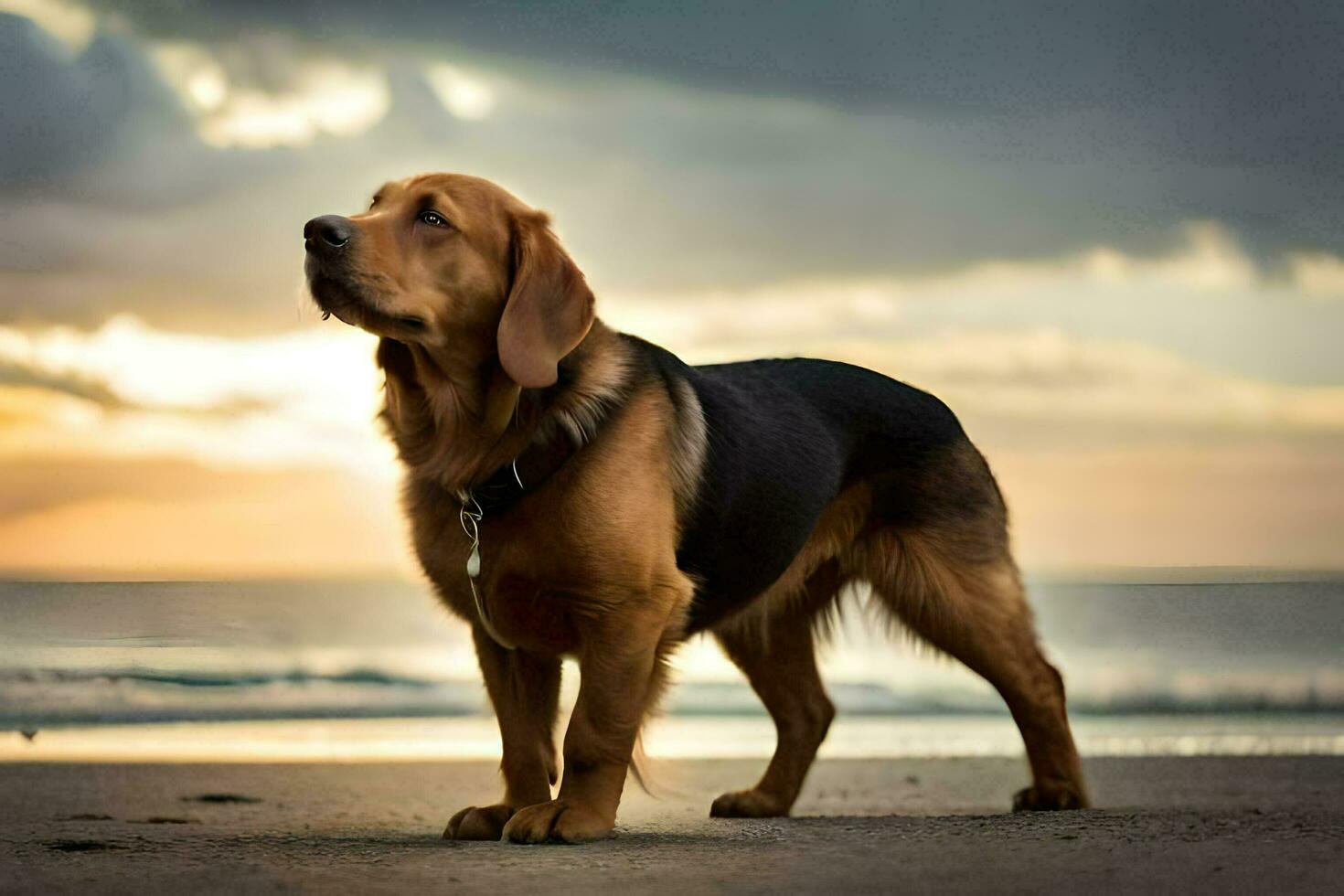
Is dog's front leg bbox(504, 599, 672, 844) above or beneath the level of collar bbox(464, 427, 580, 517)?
beneath

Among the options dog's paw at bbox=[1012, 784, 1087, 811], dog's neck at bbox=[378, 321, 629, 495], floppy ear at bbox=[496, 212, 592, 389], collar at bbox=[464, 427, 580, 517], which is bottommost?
dog's paw at bbox=[1012, 784, 1087, 811]

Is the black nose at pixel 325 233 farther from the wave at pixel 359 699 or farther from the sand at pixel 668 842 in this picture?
the wave at pixel 359 699

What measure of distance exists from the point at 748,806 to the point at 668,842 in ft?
3.87

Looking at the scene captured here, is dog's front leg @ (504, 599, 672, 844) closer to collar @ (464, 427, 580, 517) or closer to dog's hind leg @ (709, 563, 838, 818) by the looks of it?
collar @ (464, 427, 580, 517)

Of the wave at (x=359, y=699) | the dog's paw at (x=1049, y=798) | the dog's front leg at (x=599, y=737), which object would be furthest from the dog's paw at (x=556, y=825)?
the wave at (x=359, y=699)

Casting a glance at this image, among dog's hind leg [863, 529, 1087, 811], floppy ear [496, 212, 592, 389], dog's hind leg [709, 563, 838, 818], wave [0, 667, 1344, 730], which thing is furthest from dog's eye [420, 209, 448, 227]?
wave [0, 667, 1344, 730]

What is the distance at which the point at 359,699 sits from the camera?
10727 millimetres

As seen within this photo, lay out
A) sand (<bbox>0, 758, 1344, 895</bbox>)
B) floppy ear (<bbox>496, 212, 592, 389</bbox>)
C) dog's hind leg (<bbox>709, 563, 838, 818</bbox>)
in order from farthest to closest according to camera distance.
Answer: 1. dog's hind leg (<bbox>709, 563, 838, 818</bbox>)
2. floppy ear (<bbox>496, 212, 592, 389</bbox>)
3. sand (<bbox>0, 758, 1344, 895</bbox>)

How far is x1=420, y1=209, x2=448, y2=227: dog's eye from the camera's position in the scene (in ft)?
14.0

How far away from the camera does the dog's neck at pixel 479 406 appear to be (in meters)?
4.36

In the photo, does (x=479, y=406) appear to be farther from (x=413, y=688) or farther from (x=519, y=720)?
(x=413, y=688)

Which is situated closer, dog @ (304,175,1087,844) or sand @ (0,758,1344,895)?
sand @ (0,758,1344,895)

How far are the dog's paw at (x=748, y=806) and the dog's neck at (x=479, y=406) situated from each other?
1.79 meters

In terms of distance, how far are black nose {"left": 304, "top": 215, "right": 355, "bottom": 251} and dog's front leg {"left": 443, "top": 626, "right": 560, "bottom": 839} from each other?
1.24 meters
